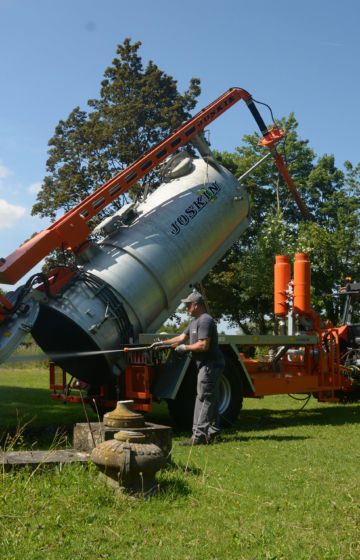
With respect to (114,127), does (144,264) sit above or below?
below

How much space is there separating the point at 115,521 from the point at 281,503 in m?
1.30

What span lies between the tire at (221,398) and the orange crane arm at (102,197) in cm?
244

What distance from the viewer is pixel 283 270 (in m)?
11.4

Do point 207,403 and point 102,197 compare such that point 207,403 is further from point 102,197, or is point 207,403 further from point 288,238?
point 288,238

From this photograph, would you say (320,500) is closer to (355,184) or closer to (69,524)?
(69,524)

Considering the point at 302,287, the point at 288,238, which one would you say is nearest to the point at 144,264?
the point at 302,287

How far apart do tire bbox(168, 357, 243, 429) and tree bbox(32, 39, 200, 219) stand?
Answer: 18872mm

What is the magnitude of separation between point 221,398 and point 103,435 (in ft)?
14.6

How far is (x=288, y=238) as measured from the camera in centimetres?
2575

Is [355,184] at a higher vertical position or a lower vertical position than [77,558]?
higher

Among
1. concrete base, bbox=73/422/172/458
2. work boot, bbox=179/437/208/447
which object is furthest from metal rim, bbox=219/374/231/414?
concrete base, bbox=73/422/172/458

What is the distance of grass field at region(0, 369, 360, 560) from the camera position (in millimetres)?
3727

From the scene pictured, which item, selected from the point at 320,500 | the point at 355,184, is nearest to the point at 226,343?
the point at 320,500

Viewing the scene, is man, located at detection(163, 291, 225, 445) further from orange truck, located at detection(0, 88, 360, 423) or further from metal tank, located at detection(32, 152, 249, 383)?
metal tank, located at detection(32, 152, 249, 383)
